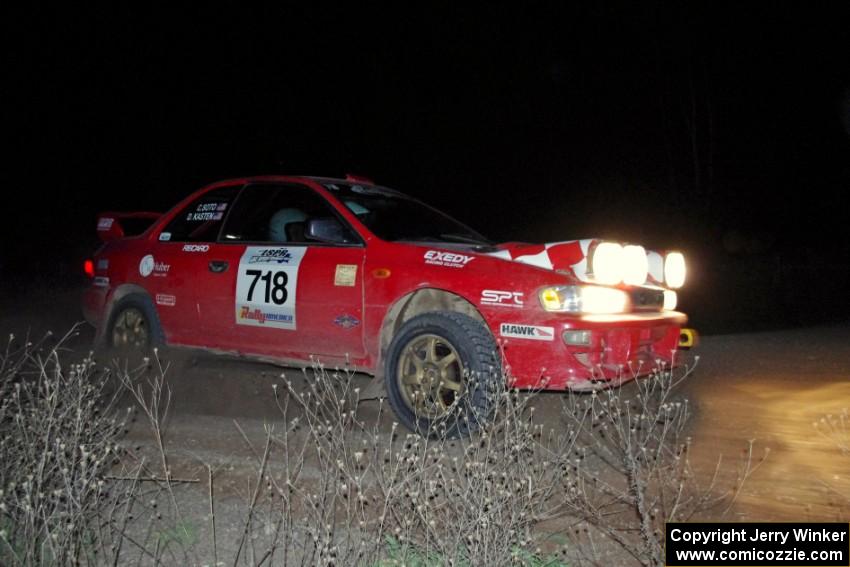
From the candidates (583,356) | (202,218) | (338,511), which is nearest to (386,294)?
(583,356)

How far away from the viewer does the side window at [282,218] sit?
5.36m

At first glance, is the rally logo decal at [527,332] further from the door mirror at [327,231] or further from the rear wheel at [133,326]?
the rear wheel at [133,326]

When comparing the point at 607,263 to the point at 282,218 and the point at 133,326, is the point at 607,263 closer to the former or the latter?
the point at 282,218

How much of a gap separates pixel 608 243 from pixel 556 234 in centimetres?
2631

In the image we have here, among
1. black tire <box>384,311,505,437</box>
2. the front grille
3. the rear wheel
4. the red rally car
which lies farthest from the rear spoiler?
the front grille

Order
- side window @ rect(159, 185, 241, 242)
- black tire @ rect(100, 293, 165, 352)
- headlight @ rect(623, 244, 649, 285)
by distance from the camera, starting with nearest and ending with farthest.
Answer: headlight @ rect(623, 244, 649, 285) < side window @ rect(159, 185, 241, 242) < black tire @ rect(100, 293, 165, 352)

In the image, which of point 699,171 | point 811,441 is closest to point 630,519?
point 811,441

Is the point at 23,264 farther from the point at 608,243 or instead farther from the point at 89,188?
the point at 608,243

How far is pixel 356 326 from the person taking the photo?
5164 mm

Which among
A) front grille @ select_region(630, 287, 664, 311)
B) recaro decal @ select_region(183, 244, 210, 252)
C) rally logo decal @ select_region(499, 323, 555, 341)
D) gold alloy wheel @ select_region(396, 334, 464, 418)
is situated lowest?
gold alloy wheel @ select_region(396, 334, 464, 418)

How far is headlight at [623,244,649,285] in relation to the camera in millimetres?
4852

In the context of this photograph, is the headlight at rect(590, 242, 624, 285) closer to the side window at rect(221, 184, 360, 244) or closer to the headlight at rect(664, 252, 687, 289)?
the headlight at rect(664, 252, 687, 289)

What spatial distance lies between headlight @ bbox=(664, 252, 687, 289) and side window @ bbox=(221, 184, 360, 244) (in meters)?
2.02

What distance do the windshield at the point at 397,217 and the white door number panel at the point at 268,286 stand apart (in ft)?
1.62
